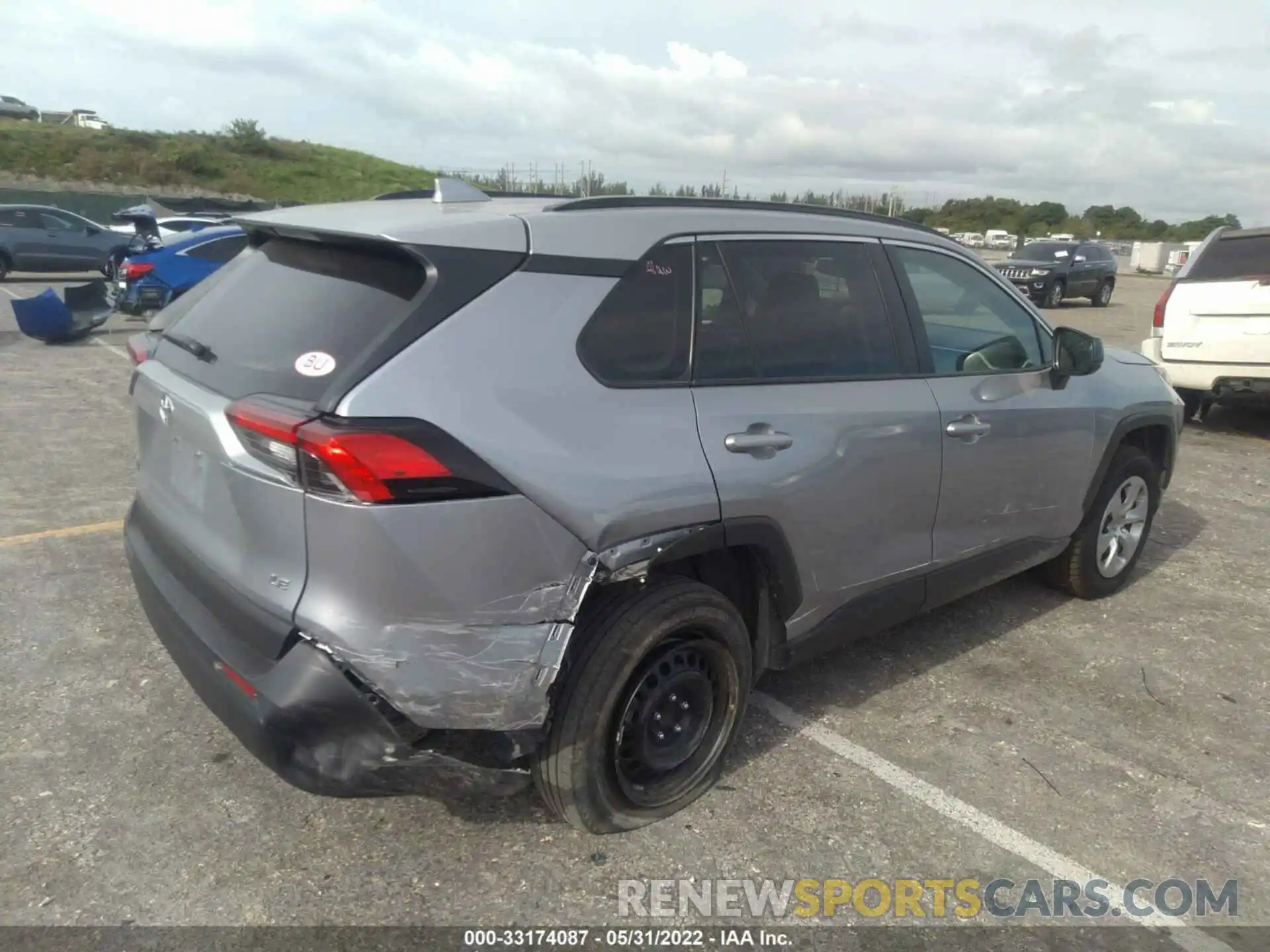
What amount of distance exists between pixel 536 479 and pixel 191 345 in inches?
50.7

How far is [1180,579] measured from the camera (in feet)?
17.4

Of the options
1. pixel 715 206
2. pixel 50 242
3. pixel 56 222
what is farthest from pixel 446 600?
pixel 56 222

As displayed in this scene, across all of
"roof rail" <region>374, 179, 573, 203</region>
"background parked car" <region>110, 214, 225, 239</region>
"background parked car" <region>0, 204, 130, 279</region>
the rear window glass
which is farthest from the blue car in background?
the rear window glass

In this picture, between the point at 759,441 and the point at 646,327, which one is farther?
the point at 759,441

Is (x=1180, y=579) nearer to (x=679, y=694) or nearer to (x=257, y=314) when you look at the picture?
(x=679, y=694)

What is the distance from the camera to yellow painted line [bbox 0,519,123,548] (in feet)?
16.4

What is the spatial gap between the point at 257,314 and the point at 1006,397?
2.86 m

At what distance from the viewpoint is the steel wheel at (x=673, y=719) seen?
2832 millimetres

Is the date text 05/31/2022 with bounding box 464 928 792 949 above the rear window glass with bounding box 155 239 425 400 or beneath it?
beneath

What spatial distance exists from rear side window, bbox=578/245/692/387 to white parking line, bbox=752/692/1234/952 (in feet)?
5.04

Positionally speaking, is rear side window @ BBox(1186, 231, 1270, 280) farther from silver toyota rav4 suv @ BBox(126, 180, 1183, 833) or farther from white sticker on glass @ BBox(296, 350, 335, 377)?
white sticker on glass @ BBox(296, 350, 335, 377)

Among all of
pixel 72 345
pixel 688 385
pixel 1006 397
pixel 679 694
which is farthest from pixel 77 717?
pixel 72 345

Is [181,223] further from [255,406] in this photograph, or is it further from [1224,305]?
[255,406]

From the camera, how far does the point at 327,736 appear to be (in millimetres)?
2320
